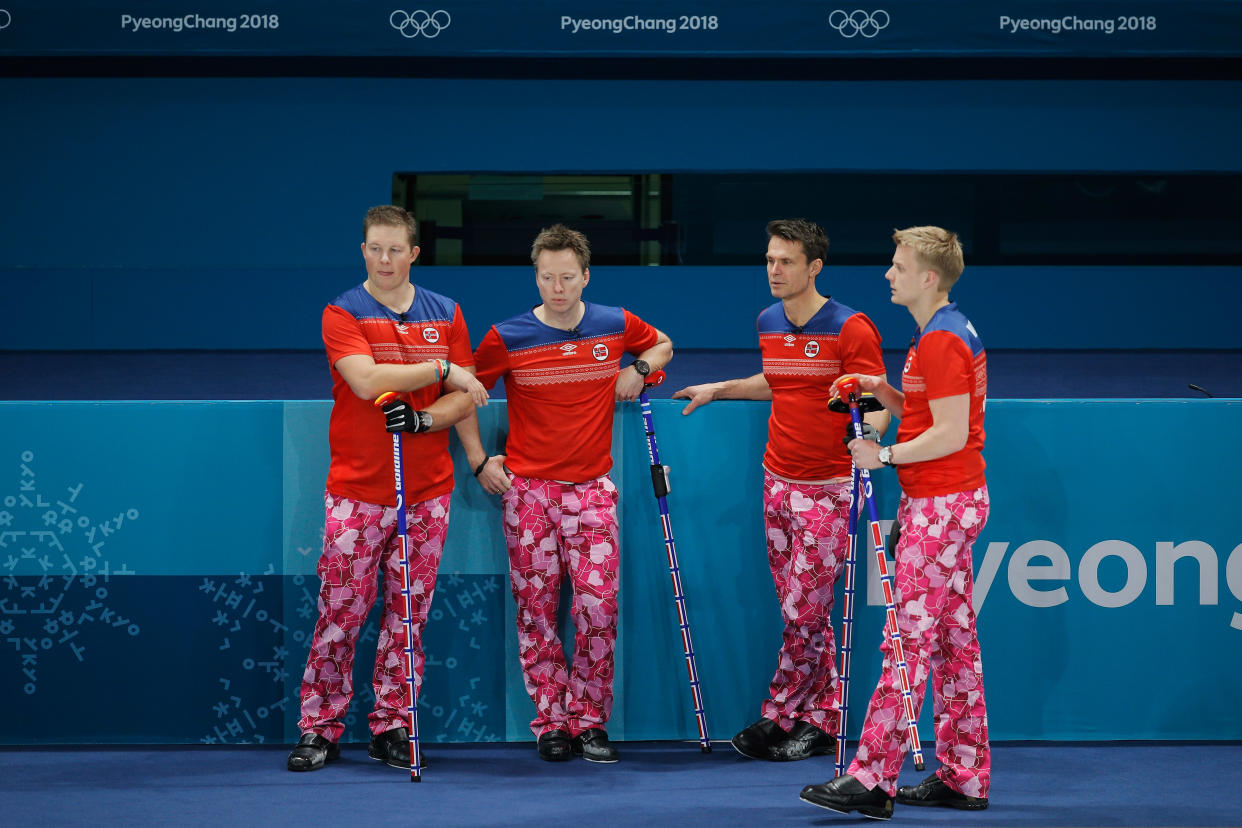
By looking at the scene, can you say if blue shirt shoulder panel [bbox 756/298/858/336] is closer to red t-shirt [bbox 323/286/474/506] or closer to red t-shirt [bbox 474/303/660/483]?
red t-shirt [bbox 474/303/660/483]

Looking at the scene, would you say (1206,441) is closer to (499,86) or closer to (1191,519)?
(1191,519)

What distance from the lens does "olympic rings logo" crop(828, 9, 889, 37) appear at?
510 inches

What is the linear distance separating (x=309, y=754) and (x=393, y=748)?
300 millimetres

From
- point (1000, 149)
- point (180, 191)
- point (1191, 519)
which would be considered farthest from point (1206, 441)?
point (180, 191)

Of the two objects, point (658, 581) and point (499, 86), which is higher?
point (499, 86)

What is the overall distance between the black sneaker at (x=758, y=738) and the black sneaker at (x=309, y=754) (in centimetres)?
152

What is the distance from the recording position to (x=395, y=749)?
4.75m

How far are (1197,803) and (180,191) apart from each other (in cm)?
1219

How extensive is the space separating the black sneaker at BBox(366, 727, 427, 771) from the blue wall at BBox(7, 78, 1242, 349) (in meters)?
9.57

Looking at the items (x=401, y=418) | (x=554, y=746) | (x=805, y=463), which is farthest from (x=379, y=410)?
(x=805, y=463)

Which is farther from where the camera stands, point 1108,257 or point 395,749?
point 1108,257

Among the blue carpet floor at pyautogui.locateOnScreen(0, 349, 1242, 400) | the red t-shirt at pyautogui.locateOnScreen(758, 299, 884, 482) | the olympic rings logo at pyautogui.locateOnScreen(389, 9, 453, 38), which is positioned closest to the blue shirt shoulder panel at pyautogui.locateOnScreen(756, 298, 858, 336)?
the red t-shirt at pyautogui.locateOnScreen(758, 299, 884, 482)

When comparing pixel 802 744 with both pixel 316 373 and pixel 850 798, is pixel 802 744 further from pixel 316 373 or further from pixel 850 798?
pixel 316 373

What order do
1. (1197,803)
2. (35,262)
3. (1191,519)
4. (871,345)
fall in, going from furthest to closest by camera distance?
(35,262) → (1191,519) → (871,345) → (1197,803)
